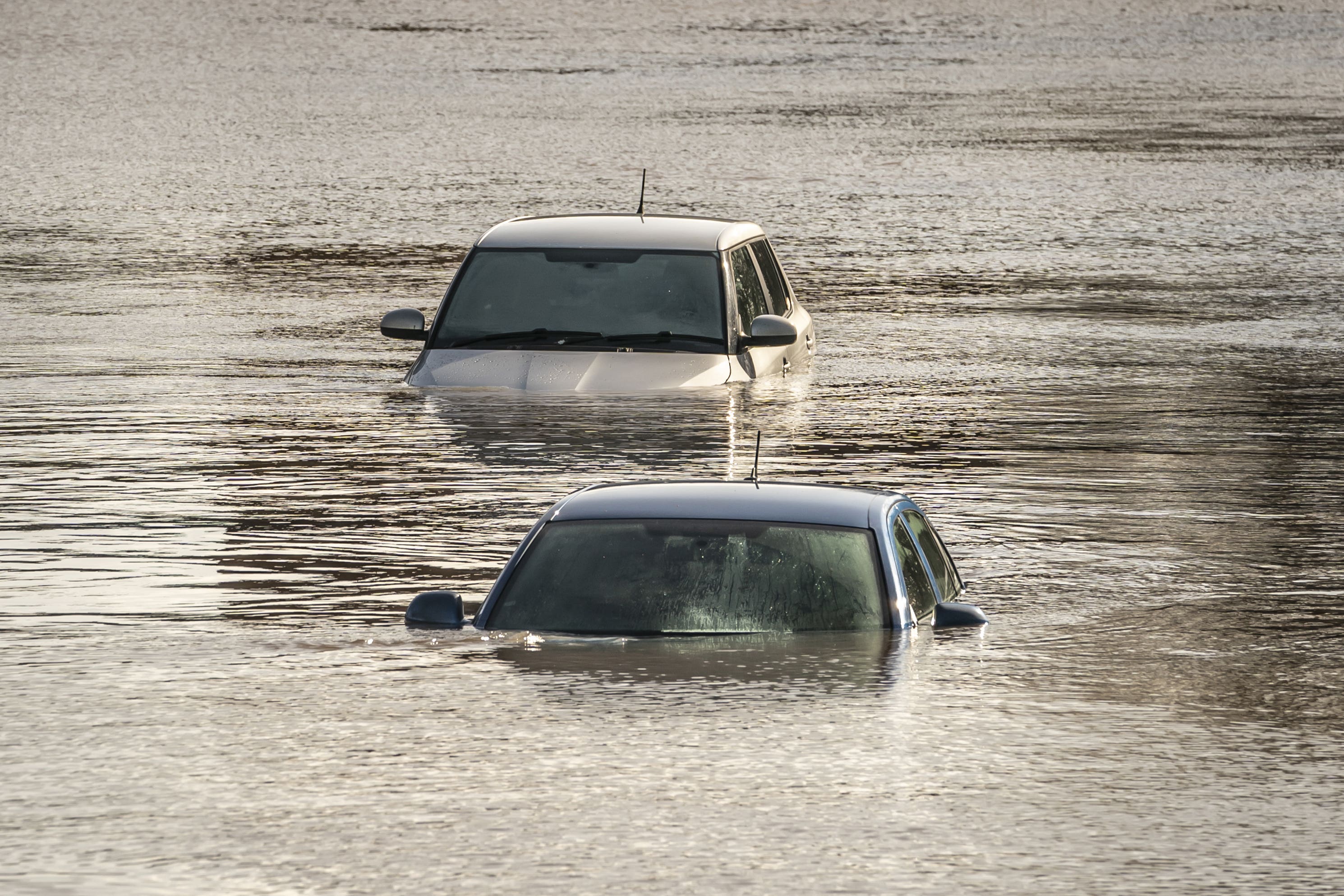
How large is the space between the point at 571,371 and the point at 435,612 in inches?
285

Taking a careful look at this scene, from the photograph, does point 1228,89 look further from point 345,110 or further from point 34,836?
point 34,836

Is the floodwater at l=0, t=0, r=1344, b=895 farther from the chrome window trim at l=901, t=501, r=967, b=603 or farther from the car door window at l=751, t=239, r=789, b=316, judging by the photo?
the car door window at l=751, t=239, r=789, b=316

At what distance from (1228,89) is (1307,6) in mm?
16240

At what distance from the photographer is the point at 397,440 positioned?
17.2 metres

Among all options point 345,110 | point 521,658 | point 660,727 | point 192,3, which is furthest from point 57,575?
point 192,3

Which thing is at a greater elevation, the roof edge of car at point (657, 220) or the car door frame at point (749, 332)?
the roof edge of car at point (657, 220)

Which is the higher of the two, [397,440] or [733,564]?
[733,564]

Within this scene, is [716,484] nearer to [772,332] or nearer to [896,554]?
[896,554]

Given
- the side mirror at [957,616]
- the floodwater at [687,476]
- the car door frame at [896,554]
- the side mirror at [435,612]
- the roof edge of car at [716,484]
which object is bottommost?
the floodwater at [687,476]

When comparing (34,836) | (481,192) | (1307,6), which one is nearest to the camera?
(34,836)

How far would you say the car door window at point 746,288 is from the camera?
1752 cm

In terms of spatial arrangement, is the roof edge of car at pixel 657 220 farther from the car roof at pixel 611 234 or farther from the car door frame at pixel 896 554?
the car door frame at pixel 896 554

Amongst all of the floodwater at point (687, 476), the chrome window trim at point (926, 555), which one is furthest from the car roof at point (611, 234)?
the chrome window trim at point (926, 555)

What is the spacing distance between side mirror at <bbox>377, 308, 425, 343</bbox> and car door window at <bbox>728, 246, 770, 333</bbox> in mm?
1874
